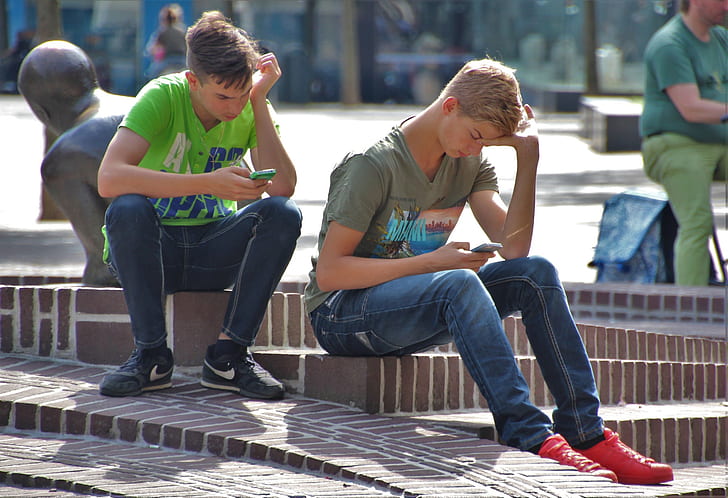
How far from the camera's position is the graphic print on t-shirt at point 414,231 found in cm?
353

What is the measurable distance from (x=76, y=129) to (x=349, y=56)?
65.3 ft

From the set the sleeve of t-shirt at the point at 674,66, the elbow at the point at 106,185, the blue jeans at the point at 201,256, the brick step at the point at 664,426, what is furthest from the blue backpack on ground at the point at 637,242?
the elbow at the point at 106,185

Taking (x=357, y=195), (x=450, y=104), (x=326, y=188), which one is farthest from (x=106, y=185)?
(x=326, y=188)

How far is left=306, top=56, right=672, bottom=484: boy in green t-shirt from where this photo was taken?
128 inches

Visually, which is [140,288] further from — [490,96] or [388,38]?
[388,38]

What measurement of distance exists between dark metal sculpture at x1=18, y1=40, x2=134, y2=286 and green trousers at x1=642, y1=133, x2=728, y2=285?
2864mm

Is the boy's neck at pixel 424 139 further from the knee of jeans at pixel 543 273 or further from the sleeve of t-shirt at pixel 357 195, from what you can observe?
the knee of jeans at pixel 543 273

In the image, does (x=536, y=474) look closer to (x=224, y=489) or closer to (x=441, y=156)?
(x=224, y=489)

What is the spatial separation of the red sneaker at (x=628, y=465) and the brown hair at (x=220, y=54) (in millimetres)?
1594

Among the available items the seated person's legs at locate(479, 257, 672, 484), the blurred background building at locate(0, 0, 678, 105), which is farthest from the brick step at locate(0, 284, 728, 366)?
the blurred background building at locate(0, 0, 678, 105)

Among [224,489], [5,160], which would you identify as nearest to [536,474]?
[224,489]

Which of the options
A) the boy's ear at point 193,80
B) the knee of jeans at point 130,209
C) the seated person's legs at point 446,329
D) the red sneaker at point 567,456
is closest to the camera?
the red sneaker at point 567,456

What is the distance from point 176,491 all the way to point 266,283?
97 cm

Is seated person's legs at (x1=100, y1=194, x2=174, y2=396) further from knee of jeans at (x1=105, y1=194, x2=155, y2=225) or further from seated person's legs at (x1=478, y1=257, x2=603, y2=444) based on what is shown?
seated person's legs at (x1=478, y1=257, x2=603, y2=444)
